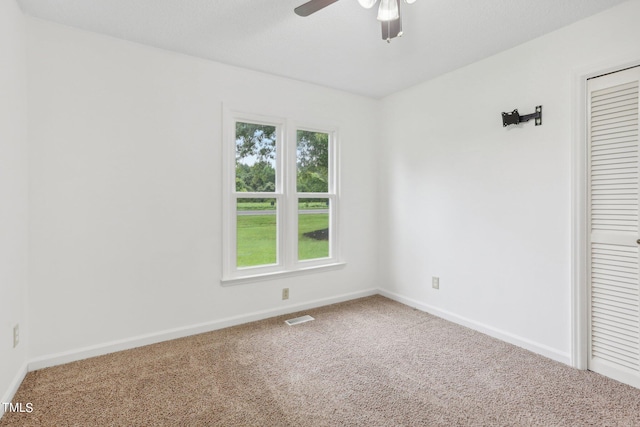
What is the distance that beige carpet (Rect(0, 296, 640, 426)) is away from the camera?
1.81 metres

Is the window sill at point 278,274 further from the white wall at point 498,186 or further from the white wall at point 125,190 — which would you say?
the white wall at point 498,186

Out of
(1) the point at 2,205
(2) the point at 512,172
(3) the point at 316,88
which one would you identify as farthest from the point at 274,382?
(3) the point at 316,88

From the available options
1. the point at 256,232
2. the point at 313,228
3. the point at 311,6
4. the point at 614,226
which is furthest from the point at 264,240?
the point at 614,226

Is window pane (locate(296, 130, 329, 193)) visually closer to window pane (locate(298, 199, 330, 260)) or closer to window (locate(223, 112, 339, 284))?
window (locate(223, 112, 339, 284))

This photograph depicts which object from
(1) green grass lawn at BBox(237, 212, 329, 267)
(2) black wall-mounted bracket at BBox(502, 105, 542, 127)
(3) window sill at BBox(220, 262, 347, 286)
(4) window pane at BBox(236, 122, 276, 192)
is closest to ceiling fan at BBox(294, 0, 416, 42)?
(2) black wall-mounted bracket at BBox(502, 105, 542, 127)

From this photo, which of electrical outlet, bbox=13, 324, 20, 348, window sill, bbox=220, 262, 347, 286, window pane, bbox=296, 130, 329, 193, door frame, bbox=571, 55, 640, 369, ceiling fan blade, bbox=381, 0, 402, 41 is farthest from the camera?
window pane, bbox=296, 130, 329, 193

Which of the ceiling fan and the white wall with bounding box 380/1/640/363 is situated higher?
the ceiling fan

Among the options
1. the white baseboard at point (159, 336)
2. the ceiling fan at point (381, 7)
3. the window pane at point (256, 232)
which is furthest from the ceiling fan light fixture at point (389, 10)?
the white baseboard at point (159, 336)

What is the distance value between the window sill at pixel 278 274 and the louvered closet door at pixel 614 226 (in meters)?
2.26

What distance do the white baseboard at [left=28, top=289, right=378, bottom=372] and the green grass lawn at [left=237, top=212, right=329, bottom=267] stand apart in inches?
19.7

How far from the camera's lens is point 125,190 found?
2578 millimetres

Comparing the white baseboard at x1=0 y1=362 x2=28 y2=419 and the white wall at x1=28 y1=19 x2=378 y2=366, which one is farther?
the white wall at x1=28 y1=19 x2=378 y2=366

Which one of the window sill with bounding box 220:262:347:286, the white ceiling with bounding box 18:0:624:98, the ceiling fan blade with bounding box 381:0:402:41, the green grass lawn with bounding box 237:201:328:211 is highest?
the white ceiling with bounding box 18:0:624:98

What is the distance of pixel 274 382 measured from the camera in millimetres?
2156
